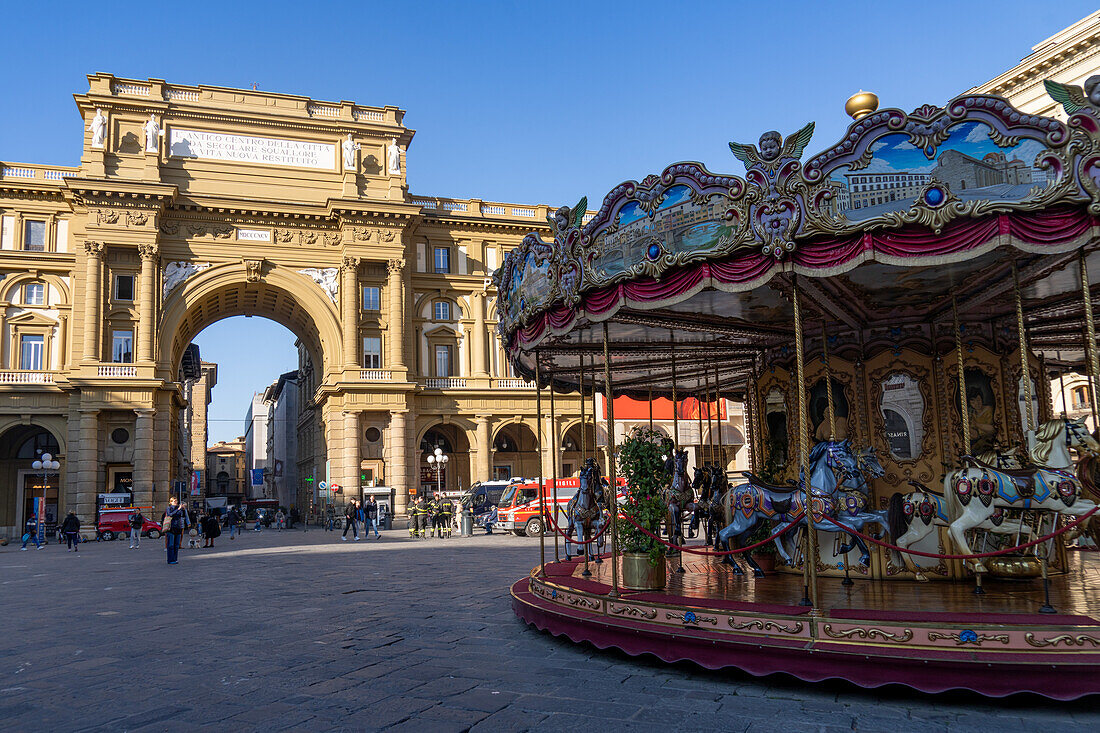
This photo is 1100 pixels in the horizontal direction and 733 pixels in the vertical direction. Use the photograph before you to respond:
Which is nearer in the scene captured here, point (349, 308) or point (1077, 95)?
point (1077, 95)

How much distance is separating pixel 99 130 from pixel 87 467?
1480cm

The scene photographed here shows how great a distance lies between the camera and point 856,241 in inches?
266

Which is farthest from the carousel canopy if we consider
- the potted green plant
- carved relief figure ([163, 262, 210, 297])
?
carved relief figure ([163, 262, 210, 297])

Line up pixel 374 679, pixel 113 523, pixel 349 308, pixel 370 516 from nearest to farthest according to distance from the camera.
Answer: pixel 374 679, pixel 370 516, pixel 113 523, pixel 349 308

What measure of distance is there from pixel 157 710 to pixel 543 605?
406cm

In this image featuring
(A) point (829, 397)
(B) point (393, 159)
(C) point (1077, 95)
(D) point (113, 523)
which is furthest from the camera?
(B) point (393, 159)

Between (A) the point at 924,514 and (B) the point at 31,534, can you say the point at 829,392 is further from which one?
(B) the point at 31,534

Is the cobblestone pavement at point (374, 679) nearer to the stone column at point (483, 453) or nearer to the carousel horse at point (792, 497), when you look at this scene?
the carousel horse at point (792, 497)

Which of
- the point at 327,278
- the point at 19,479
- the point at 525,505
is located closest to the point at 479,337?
the point at 327,278

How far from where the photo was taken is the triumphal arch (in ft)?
114

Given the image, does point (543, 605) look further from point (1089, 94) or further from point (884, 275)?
point (1089, 94)

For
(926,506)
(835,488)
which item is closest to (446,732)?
(835,488)

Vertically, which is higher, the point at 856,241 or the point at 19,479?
the point at 856,241

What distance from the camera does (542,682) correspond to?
6.81m
